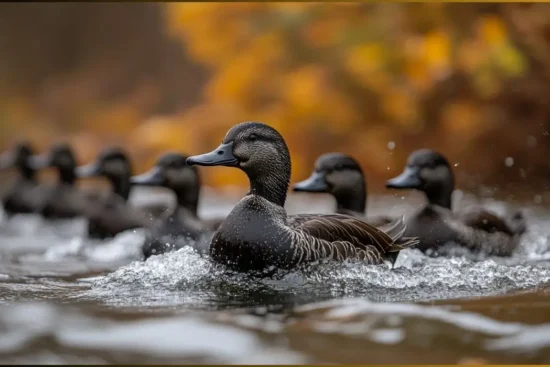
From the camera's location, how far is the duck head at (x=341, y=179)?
863 centimetres

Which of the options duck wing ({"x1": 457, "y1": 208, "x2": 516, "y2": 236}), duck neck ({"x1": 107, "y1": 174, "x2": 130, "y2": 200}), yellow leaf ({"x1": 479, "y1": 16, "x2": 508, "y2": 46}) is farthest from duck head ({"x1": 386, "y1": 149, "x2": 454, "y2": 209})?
yellow leaf ({"x1": 479, "y1": 16, "x2": 508, "y2": 46})

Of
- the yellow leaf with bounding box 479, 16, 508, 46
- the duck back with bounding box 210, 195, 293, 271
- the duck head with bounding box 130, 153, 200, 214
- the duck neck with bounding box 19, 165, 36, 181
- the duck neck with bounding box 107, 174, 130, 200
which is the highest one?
the yellow leaf with bounding box 479, 16, 508, 46

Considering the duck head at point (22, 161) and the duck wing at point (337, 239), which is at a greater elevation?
the duck head at point (22, 161)

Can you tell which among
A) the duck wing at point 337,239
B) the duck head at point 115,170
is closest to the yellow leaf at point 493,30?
the duck head at point 115,170

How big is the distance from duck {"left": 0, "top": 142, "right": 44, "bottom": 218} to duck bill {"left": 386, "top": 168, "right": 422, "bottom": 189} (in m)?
5.78

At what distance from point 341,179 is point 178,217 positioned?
151cm

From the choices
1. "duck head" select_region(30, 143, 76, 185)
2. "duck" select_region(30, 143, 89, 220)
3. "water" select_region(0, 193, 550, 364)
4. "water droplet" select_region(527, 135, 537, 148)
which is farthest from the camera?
"water droplet" select_region(527, 135, 537, 148)

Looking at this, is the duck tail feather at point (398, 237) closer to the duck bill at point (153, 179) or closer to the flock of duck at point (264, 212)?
the flock of duck at point (264, 212)

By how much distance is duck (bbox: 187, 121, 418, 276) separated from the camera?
20.2 ft

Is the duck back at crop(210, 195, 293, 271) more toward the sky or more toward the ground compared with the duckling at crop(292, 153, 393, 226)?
more toward the ground

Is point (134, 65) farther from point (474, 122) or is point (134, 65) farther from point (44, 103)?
point (474, 122)

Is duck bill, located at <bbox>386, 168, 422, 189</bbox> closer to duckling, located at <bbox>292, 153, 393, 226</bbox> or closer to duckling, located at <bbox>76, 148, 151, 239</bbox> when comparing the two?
duckling, located at <bbox>292, 153, 393, 226</bbox>

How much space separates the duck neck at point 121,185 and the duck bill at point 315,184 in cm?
370

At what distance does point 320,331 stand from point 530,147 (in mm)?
9946
